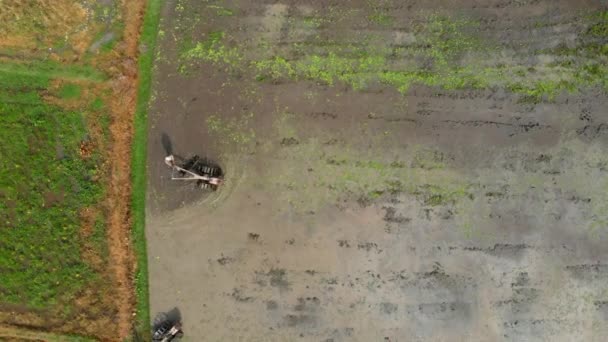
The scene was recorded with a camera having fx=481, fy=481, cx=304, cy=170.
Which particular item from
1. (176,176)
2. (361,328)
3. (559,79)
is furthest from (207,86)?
(559,79)

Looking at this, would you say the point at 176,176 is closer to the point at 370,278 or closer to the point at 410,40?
the point at 370,278

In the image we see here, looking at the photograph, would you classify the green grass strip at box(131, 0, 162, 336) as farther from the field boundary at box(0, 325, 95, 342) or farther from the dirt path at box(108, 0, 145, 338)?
the field boundary at box(0, 325, 95, 342)

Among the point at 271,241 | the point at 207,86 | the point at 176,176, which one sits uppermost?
the point at 207,86

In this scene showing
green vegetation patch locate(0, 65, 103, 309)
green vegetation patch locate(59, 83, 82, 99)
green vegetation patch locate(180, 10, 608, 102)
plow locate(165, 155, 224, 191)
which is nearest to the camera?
plow locate(165, 155, 224, 191)

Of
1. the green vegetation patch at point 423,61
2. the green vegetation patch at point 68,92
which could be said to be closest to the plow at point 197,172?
the green vegetation patch at point 423,61

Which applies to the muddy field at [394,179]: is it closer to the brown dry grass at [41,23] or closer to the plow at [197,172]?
the plow at [197,172]

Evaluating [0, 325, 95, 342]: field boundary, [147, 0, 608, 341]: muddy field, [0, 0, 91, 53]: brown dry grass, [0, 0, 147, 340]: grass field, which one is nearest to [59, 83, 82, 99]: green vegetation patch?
[0, 0, 147, 340]: grass field
